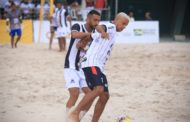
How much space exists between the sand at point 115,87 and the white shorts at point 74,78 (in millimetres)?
1040

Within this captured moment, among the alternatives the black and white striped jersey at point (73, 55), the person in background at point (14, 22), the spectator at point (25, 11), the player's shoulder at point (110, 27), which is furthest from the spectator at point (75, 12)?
the player's shoulder at point (110, 27)

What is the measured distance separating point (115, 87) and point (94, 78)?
4.40 m

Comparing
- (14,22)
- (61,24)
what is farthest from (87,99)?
(14,22)

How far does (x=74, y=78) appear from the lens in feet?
21.7

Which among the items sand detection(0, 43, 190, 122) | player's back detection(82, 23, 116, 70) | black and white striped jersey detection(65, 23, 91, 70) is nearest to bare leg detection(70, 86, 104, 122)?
player's back detection(82, 23, 116, 70)

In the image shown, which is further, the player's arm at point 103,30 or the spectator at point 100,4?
the spectator at point 100,4

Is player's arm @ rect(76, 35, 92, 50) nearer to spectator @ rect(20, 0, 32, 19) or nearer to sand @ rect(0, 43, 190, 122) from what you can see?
sand @ rect(0, 43, 190, 122)

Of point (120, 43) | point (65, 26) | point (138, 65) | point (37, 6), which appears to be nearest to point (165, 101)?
point (138, 65)

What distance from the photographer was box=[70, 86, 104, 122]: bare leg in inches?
241

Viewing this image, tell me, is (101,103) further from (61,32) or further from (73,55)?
(61,32)

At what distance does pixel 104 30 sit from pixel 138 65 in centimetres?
824

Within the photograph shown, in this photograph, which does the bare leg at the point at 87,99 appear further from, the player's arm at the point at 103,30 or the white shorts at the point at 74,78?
the player's arm at the point at 103,30

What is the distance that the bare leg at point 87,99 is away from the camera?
6.13m

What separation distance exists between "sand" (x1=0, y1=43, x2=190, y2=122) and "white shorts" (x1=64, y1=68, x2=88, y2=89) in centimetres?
104
